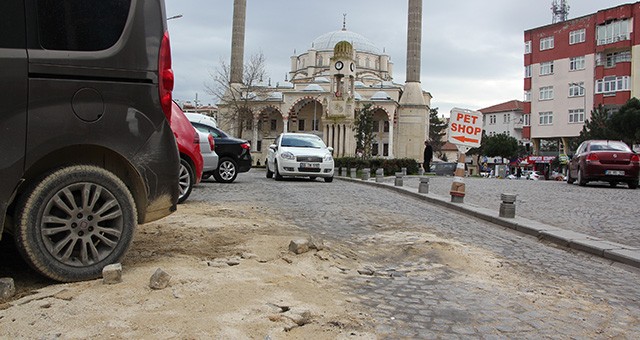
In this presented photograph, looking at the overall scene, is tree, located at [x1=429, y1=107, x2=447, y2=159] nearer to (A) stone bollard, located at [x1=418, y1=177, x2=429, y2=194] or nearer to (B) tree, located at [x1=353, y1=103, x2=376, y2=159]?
(B) tree, located at [x1=353, y1=103, x2=376, y2=159]

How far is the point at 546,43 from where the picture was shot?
59500 millimetres

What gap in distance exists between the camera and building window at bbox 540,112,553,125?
59688mm

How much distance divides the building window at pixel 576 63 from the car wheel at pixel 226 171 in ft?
168

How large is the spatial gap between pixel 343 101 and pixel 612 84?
2864 cm

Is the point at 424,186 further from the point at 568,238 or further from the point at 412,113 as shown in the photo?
the point at 412,113

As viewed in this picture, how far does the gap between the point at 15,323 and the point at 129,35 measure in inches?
79.8

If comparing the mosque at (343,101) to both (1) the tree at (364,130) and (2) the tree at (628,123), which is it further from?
(2) the tree at (628,123)

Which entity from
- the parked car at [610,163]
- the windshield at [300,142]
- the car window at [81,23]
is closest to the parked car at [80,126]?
the car window at [81,23]

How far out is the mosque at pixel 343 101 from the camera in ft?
143

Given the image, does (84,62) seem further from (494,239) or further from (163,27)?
Result: (494,239)

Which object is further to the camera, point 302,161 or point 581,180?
point 581,180

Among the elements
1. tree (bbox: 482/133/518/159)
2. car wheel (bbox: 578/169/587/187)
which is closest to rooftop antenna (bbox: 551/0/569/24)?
tree (bbox: 482/133/518/159)

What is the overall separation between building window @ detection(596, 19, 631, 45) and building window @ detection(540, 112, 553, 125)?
940cm

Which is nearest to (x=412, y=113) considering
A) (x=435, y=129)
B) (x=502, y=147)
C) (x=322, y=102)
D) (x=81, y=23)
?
(x=322, y=102)
